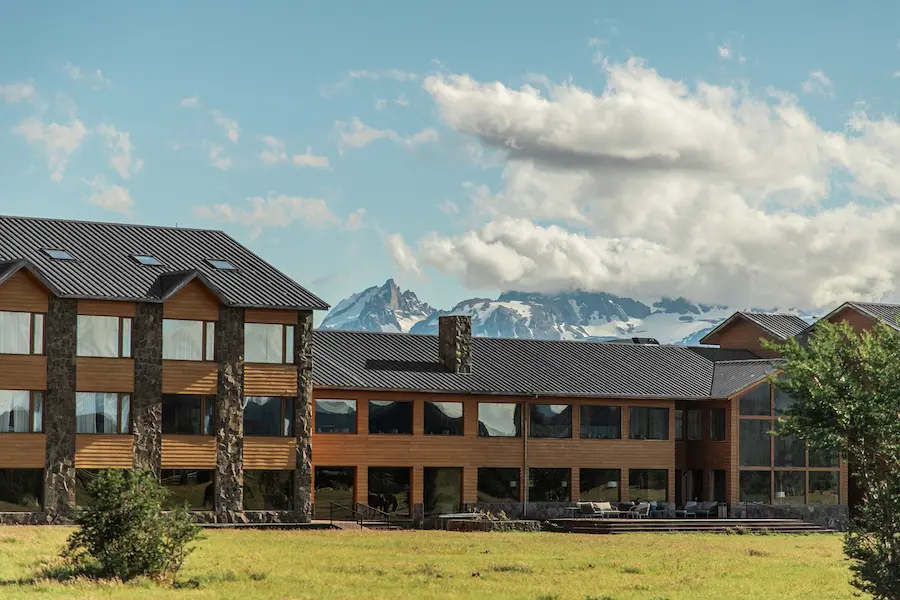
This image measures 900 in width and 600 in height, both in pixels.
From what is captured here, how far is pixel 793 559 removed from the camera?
133ft

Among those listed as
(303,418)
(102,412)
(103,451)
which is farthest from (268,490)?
(102,412)

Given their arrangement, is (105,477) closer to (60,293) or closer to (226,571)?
(226,571)

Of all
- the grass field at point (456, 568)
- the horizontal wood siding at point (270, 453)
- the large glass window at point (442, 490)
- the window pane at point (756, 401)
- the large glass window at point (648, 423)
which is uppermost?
the window pane at point (756, 401)

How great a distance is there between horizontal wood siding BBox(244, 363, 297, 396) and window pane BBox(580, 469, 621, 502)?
1412 cm

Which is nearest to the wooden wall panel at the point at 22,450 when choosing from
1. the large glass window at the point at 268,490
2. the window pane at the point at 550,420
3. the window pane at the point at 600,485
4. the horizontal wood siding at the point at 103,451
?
the horizontal wood siding at the point at 103,451

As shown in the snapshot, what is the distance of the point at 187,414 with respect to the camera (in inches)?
1987

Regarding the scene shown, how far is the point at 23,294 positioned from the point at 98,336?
286 centimetres

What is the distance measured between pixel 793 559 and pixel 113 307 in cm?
2392

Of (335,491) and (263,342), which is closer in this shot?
(263,342)

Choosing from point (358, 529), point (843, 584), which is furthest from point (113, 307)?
point (843, 584)

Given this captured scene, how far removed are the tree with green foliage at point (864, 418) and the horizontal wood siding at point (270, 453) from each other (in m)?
29.9

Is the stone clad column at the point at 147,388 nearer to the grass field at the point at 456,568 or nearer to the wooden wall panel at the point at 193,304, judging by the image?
the wooden wall panel at the point at 193,304

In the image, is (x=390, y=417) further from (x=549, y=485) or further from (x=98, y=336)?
(x=98, y=336)

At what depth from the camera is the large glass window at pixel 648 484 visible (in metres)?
61.2
